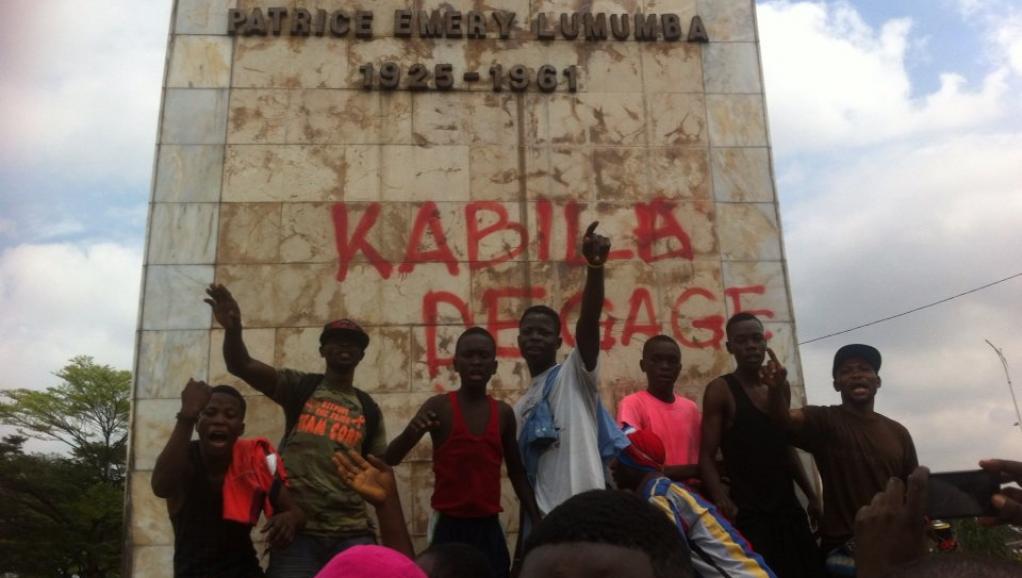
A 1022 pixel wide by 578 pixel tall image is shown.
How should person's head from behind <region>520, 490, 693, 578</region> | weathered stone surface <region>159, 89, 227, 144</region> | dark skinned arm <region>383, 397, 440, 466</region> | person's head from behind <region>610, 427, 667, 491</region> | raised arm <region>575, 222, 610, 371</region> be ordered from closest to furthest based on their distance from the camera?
person's head from behind <region>520, 490, 693, 578</region>
person's head from behind <region>610, 427, 667, 491</region>
raised arm <region>575, 222, 610, 371</region>
dark skinned arm <region>383, 397, 440, 466</region>
weathered stone surface <region>159, 89, 227, 144</region>

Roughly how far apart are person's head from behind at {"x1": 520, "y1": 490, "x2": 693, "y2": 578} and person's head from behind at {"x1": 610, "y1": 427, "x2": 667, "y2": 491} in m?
1.87

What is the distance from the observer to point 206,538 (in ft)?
11.8

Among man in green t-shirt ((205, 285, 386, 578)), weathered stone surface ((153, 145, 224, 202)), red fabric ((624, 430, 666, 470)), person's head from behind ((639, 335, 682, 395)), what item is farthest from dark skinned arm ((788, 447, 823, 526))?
weathered stone surface ((153, 145, 224, 202))

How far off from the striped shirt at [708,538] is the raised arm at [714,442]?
92cm

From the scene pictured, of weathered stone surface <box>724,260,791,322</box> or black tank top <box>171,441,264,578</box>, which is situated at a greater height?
weathered stone surface <box>724,260,791,322</box>

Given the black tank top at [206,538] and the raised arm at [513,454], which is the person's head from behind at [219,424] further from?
the raised arm at [513,454]

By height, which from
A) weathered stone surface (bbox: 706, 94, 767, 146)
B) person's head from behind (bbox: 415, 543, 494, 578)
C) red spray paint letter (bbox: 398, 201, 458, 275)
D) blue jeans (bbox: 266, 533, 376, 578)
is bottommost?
blue jeans (bbox: 266, 533, 376, 578)

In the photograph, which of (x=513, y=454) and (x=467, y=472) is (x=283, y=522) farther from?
(x=513, y=454)

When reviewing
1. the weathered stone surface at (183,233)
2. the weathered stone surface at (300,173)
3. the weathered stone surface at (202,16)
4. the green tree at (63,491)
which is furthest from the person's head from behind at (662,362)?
the green tree at (63,491)

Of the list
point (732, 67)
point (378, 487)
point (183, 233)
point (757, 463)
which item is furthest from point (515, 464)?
point (732, 67)

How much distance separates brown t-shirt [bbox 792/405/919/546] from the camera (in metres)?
4.02

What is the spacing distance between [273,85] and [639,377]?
11.4ft

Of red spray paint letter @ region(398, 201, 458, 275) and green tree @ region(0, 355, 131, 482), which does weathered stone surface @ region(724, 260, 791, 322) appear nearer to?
red spray paint letter @ region(398, 201, 458, 275)

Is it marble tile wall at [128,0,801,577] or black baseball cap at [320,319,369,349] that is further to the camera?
marble tile wall at [128,0,801,577]
